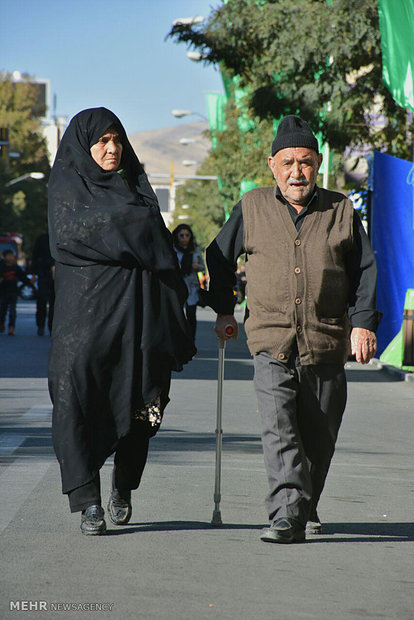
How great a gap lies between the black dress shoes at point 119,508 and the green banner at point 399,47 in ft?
35.5

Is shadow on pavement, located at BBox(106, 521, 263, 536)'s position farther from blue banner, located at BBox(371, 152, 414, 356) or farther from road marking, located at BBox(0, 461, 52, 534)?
blue banner, located at BBox(371, 152, 414, 356)

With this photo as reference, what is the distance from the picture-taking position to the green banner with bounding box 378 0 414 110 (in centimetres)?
1634

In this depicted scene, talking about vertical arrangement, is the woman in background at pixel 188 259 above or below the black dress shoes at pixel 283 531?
above

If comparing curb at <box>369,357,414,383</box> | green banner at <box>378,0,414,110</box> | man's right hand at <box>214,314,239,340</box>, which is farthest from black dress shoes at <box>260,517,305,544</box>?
green banner at <box>378,0,414,110</box>

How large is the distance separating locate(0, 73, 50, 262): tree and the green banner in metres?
59.9

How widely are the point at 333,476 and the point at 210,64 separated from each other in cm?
1810

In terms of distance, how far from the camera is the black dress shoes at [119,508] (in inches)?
251

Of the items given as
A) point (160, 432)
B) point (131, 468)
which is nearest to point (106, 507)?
point (131, 468)

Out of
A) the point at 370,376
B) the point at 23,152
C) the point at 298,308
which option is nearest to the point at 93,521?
the point at 298,308

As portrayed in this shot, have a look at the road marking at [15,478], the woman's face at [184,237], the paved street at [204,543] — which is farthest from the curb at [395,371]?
the road marking at [15,478]

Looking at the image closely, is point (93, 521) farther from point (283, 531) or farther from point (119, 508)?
point (283, 531)

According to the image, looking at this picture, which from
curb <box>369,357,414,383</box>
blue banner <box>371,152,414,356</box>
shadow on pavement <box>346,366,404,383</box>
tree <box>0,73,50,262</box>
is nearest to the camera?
curb <box>369,357,414,383</box>

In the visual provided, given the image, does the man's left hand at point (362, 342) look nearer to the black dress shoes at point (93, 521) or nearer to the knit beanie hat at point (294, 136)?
the knit beanie hat at point (294, 136)

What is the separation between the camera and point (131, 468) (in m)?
6.34
